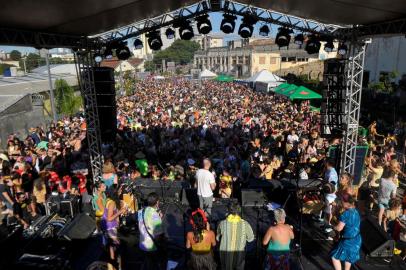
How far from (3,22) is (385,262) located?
24.0 ft

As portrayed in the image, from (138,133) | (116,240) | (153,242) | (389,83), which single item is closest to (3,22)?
(116,240)

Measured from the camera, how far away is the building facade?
50344 millimetres

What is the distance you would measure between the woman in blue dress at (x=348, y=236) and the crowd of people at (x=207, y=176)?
0.01 meters

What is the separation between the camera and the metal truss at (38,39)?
5926mm

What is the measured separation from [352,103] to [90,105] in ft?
21.7

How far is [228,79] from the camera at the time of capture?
37844 mm

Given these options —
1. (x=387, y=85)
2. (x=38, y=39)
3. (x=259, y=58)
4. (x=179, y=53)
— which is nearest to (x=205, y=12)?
(x=38, y=39)

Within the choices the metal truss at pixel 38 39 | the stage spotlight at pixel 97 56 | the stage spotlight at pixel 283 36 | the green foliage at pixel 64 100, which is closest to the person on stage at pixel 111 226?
the metal truss at pixel 38 39

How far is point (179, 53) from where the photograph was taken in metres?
112

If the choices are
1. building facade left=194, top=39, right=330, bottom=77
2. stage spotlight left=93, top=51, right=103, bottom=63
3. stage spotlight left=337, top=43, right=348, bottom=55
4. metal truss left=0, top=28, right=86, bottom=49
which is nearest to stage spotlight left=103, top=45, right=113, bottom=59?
stage spotlight left=93, top=51, right=103, bottom=63

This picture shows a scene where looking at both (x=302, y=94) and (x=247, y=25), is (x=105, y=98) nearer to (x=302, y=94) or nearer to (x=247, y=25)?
(x=247, y=25)

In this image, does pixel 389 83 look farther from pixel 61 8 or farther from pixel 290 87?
pixel 61 8

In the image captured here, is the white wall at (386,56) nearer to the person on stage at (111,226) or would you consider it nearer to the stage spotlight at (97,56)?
the stage spotlight at (97,56)

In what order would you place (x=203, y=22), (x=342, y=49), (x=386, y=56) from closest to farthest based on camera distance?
(x=342, y=49) → (x=203, y=22) → (x=386, y=56)
